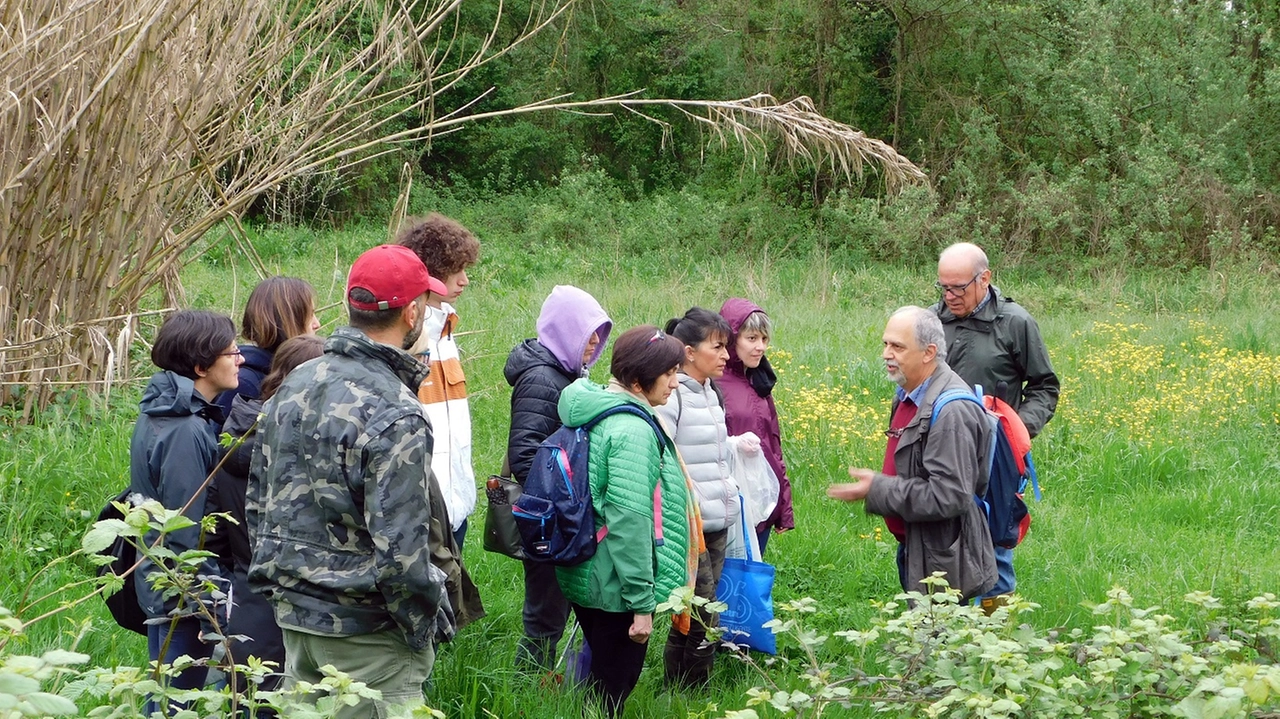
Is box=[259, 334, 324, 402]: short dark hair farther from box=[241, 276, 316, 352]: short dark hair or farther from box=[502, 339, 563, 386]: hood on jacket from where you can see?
box=[502, 339, 563, 386]: hood on jacket

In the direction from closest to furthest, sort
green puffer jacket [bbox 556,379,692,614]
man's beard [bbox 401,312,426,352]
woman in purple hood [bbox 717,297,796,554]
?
man's beard [bbox 401,312,426,352] < green puffer jacket [bbox 556,379,692,614] < woman in purple hood [bbox 717,297,796,554]

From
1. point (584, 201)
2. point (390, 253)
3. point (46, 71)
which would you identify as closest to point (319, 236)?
point (584, 201)

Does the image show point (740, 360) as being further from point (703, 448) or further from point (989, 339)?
point (989, 339)

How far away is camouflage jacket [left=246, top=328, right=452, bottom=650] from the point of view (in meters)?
2.90

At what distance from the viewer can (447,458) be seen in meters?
4.31

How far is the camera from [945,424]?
4191mm

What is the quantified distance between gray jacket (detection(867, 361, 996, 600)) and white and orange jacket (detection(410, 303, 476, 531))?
5.04 ft

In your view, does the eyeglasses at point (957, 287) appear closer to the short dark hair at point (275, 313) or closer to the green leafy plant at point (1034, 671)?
the green leafy plant at point (1034, 671)

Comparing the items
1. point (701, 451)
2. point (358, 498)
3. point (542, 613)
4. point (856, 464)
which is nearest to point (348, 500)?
point (358, 498)

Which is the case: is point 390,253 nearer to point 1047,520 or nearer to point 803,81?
point 1047,520

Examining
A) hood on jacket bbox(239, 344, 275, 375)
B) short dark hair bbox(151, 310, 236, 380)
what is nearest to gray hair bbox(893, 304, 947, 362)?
hood on jacket bbox(239, 344, 275, 375)

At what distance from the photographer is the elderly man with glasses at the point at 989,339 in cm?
513

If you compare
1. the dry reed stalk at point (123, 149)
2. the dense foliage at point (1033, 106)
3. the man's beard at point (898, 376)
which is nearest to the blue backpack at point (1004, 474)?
the man's beard at point (898, 376)

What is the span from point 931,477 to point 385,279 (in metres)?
2.16
